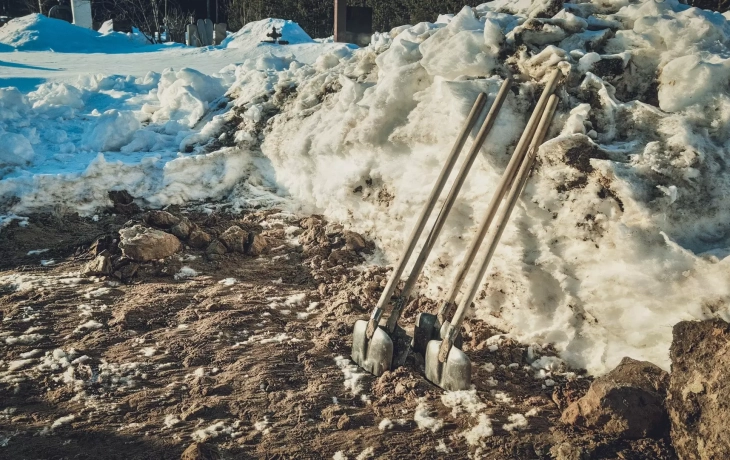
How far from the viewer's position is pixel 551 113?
321 centimetres

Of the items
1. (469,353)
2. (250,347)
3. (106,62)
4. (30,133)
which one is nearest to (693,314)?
(469,353)

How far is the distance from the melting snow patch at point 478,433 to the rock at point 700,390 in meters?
0.78

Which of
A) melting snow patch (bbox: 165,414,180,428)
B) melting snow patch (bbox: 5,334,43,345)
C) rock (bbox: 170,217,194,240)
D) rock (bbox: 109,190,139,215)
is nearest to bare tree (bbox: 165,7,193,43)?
rock (bbox: 109,190,139,215)

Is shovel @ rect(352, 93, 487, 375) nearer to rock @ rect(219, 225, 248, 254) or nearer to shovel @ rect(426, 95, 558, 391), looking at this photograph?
shovel @ rect(426, 95, 558, 391)

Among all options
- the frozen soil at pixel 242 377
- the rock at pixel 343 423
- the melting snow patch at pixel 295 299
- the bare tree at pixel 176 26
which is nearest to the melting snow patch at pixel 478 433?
the frozen soil at pixel 242 377

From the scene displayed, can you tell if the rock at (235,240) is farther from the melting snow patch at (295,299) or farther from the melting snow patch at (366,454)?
the melting snow patch at (366,454)

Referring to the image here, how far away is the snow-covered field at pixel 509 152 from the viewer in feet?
9.36

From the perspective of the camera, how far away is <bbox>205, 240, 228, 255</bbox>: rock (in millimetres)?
4156

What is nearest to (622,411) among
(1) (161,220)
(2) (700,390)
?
(2) (700,390)

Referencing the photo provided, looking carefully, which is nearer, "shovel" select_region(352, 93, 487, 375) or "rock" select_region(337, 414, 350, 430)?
"rock" select_region(337, 414, 350, 430)

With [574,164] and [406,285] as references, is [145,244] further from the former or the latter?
[574,164]

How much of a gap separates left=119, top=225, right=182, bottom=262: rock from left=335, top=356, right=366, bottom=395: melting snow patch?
177 cm

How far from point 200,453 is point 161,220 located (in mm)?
2503

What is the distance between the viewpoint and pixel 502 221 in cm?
301
